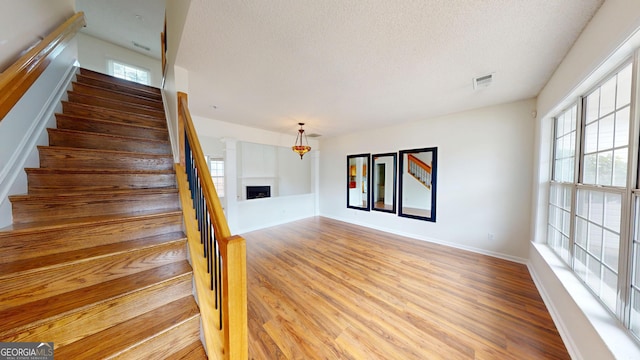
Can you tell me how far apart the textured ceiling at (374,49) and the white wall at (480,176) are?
17.2 inches

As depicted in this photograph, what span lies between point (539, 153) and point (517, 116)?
0.74m

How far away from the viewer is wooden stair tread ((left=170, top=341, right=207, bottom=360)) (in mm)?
1169

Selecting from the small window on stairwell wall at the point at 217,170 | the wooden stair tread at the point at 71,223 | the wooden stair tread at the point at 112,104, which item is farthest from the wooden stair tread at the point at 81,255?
the small window on stairwell wall at the point at 217,170

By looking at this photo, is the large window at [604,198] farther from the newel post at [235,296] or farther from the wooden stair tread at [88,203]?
the wooden stair tread at [88,203]

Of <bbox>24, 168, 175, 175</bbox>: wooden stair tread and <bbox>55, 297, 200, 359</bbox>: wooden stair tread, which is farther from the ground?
<bbox>24, 168, 175, 175</bbox>: wooden stair tread

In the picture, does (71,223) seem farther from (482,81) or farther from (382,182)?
(382,182)

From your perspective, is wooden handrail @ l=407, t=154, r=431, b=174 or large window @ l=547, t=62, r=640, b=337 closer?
large window @ l=547, t=62, r=640, b=337

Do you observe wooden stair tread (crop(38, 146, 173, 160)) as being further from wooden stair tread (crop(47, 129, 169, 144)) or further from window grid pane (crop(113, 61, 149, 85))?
window grid pane (crop(113, 61, 149, 85))

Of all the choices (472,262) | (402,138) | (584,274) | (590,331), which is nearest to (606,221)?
(584,274)

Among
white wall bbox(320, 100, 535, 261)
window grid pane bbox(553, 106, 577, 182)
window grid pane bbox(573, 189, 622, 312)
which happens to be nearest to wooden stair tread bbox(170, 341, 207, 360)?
window grid pane bbox(573, 189, 622, 312)

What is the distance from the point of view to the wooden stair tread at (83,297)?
0.94 meters

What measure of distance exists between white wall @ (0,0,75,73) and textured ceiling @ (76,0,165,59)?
5.39 ft

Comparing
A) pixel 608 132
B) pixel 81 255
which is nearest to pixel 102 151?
pixel 81 255

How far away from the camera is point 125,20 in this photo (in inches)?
141
